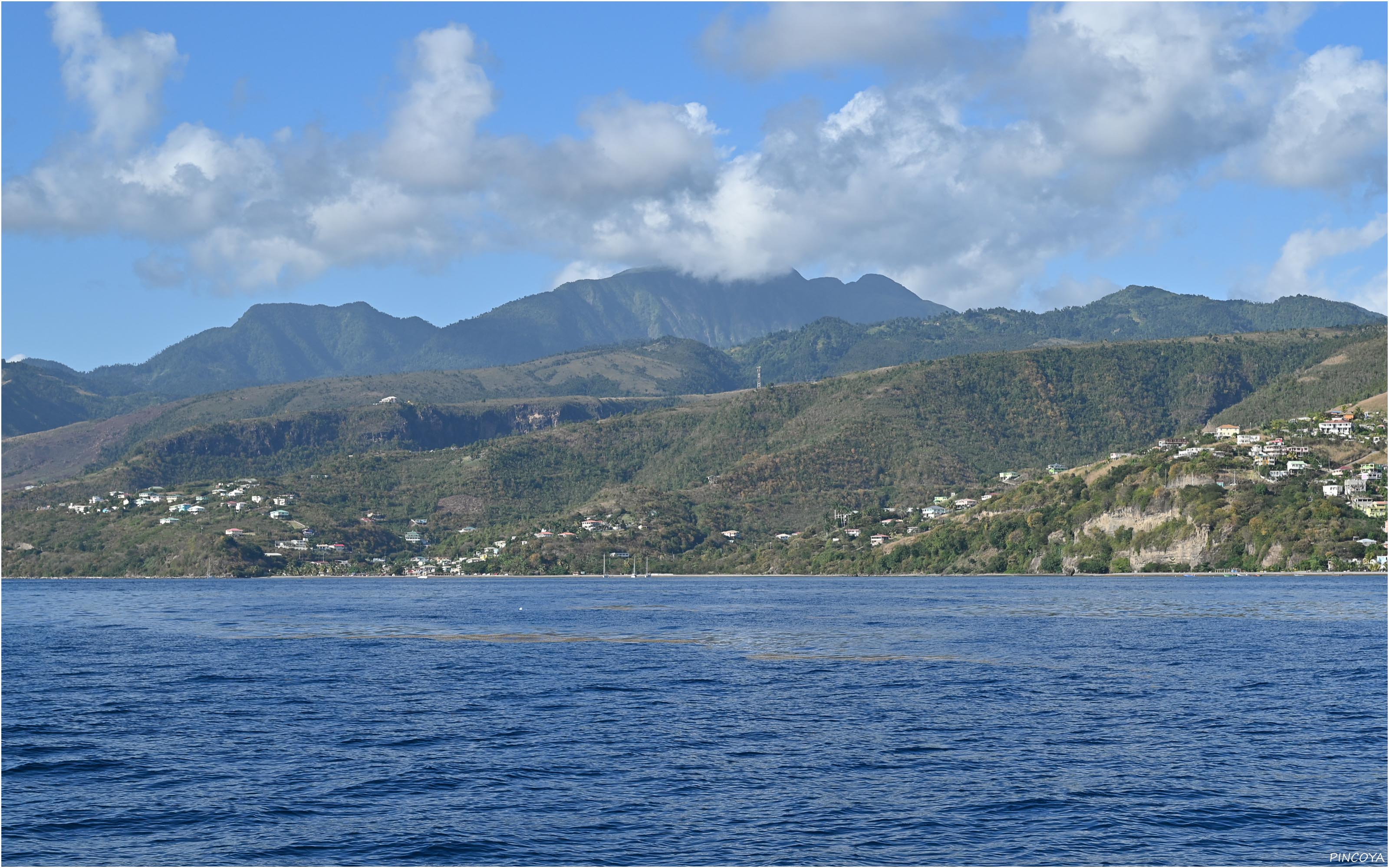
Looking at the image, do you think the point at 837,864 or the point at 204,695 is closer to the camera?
the point at 837,864

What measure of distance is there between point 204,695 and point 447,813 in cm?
3562

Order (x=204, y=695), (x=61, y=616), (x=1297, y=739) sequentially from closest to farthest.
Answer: (x=1297, y=739) → (x=204, y=695) → (x=61, y=616)

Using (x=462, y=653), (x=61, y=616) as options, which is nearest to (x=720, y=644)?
(x=462, y=653)

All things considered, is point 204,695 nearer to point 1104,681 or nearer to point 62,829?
point 62,829

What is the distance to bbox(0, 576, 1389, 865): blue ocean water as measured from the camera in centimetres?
4147

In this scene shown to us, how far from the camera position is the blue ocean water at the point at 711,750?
41.5m

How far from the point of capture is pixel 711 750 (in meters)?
55.8

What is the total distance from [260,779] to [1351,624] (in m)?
93.0

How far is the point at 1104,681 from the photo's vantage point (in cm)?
7581

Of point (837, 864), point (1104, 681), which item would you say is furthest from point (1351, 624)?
point (837, 864)

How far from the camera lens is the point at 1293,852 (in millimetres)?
39656

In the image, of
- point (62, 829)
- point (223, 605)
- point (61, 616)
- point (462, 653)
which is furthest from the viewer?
point (223, 605)

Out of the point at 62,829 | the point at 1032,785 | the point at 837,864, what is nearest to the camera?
the point at 837,864

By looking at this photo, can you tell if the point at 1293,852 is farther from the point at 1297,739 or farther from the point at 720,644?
the point at 720,644
